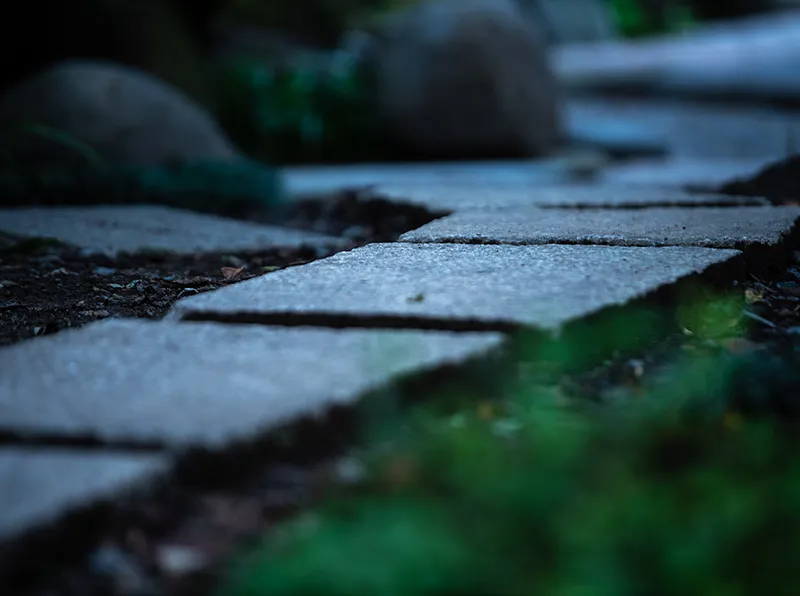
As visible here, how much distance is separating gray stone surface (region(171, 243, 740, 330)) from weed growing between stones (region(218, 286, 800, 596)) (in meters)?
0.17

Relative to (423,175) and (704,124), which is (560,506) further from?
(704,124)

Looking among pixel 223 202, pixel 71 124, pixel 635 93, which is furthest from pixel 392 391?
pixel 635 93

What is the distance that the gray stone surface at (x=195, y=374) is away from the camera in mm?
1019

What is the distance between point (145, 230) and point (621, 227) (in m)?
1.17

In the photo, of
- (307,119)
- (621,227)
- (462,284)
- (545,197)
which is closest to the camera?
(462,284)

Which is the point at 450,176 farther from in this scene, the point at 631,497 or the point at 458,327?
the point at 631,497

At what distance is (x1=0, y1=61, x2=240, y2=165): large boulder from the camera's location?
329 centimetres

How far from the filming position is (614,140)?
5.01 m

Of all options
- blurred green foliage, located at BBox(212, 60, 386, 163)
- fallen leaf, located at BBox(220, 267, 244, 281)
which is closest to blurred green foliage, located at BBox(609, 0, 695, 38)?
blurred green foliage, located at BBox(212, 60, 386, 163)

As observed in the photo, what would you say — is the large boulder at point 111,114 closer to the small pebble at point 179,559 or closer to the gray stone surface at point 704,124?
the gray stone surface at point 704,124

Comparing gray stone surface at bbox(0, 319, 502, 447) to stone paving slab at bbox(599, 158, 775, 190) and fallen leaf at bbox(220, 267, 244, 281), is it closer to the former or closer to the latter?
fallen leaf at bbox(220, 267, 244, 281)

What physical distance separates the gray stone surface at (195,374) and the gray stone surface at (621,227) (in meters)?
0.69

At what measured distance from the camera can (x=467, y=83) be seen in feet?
14.5

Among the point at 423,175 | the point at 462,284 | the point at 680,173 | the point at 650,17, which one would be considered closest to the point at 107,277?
the point at 462,284
